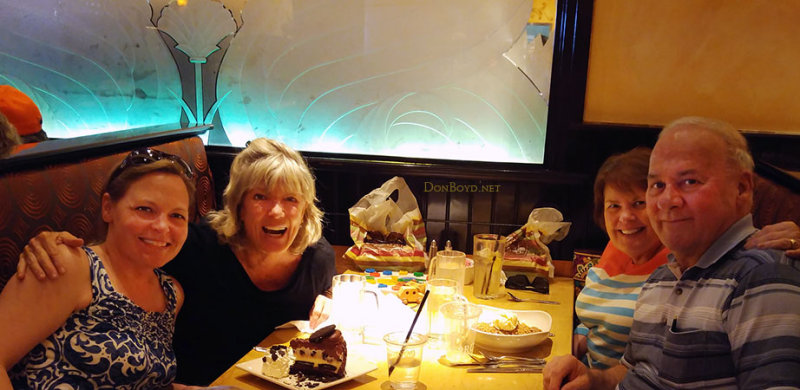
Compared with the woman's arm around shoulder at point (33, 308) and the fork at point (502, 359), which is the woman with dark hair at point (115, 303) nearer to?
the woman's arm around shoulder at point (33, 308)

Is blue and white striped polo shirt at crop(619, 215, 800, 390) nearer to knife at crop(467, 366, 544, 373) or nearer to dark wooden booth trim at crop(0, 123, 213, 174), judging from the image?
knife at crop(467, 366, 544, 373)

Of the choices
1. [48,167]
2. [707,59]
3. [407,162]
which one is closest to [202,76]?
[407,162]

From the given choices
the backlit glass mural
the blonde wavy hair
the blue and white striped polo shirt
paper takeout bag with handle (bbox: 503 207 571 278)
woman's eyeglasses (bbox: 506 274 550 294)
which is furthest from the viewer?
the backlit glass mural

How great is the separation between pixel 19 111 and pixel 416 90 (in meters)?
2.23

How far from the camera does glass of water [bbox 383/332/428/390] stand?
167cm

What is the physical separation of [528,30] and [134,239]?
8.26 feet

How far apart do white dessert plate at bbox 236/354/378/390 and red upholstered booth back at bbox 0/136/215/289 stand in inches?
26.4

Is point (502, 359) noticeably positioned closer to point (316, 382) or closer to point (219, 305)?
point (316, 382)

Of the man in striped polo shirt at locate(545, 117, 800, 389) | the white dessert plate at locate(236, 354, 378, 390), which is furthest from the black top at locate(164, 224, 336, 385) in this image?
the man in striped polo shirt at locate(545, 117, 800, 389)

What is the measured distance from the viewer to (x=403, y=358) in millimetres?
1679

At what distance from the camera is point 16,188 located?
72.5 inches

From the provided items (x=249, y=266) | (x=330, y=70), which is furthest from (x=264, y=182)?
(x=330, y=70)

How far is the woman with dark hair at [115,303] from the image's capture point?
61.7 inches

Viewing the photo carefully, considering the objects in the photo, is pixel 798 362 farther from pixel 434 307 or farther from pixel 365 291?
pixel 365 291
